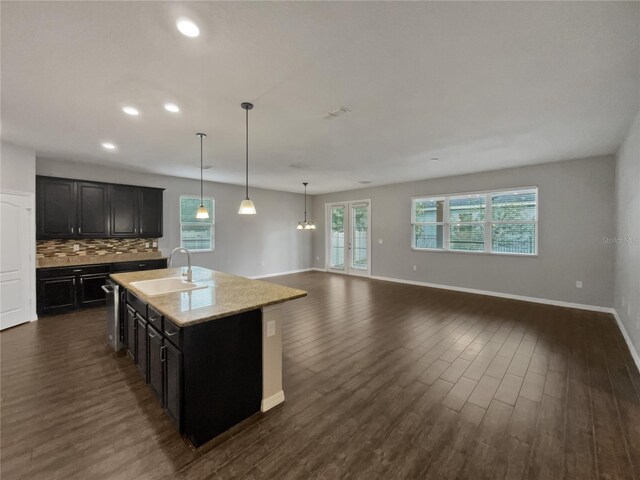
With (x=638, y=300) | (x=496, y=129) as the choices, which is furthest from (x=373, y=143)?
(x=638, y=300)

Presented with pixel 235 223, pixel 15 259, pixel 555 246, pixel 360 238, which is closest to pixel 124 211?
pixel 15 259

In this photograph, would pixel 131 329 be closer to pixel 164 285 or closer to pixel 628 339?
pixel 164 285

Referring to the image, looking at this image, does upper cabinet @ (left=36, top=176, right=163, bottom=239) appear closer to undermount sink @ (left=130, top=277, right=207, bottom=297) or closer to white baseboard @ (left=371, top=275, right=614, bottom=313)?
undermount sink @ (left=130, top=277, right=207, bottom=297)

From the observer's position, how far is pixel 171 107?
2.84 metres

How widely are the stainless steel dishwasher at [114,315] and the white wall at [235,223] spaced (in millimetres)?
3205

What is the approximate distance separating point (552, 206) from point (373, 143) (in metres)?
3.86

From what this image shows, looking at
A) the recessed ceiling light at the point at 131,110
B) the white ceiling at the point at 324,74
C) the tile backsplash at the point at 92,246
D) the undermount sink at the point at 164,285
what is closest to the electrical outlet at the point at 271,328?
the undermount sink at the point at 164,285

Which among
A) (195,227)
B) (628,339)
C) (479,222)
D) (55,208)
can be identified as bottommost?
(628,339)

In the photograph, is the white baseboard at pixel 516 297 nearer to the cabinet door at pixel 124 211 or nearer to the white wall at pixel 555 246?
the white wall at pixel 555 246

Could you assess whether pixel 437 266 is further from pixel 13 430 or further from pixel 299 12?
Answer: pixel 13 430

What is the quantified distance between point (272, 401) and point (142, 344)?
129 centimetres

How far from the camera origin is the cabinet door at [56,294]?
14.6ft

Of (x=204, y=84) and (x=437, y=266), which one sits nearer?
(x=204, y=84)

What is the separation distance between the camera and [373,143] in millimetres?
4043
